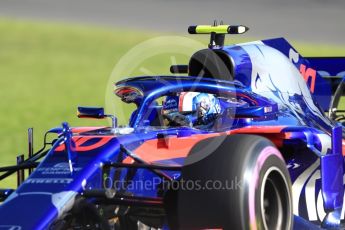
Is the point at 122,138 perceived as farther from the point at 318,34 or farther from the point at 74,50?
the point at 318,34

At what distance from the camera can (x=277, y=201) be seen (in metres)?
5.14

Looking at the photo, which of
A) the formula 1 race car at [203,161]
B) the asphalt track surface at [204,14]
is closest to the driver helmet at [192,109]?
the formula 1 race car at [203,161]

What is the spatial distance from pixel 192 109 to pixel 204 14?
18.8m

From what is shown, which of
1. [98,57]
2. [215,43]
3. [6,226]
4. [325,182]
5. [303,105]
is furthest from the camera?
[98,57]

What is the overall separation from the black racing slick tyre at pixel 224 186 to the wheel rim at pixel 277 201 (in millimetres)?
124

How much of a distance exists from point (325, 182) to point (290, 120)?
2.69 feet

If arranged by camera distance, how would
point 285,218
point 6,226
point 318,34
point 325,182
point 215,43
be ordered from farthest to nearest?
point 318,34, point 215,43, point 325,182, point 285,218, point 6,226

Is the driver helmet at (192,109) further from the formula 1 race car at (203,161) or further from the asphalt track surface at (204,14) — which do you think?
the asphalt track surface at (204,14)

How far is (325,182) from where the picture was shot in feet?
18.6

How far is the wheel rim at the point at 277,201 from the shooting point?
16.7 ft

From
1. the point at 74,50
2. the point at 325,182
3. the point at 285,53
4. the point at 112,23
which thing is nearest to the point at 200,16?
the point at 112,23

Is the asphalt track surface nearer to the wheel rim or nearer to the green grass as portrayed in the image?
the green grass

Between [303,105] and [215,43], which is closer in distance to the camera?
[303,105]

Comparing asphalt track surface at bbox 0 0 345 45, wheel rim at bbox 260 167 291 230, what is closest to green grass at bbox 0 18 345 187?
asphalt track surface at bbox 0 0 345 45
